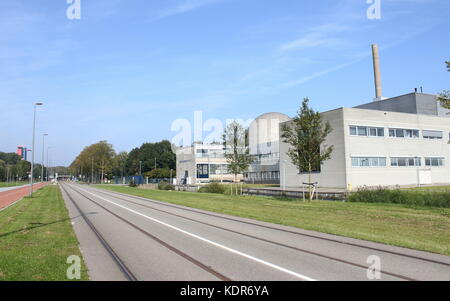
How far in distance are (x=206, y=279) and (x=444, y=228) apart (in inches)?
422

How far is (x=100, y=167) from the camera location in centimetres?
12538

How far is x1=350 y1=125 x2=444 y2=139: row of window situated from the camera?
44938mm

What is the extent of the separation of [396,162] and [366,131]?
21.7 ft

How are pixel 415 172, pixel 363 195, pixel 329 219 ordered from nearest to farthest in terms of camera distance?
pixel 329 219, pixel 363 195, pixel 415 172

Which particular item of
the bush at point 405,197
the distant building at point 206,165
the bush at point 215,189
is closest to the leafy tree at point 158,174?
the distant building at point 206,165

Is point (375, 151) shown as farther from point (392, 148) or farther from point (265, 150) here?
point (265, 150)

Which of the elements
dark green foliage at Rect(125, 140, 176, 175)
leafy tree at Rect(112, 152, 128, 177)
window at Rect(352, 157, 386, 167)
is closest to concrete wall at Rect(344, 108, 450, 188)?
window at Rect(352, 157, 386, 167)

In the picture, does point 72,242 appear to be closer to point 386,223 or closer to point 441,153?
point 386,223

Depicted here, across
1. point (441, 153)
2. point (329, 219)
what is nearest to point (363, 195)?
point (329, 219)

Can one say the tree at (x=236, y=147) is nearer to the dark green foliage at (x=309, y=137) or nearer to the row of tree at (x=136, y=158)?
the dark green foliage at (x=309, y=137)

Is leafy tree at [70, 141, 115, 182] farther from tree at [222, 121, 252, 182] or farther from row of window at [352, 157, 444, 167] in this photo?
row of window at [352, 157, 444, 167]

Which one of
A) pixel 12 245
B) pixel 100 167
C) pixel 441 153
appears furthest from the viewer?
pixel 100 167

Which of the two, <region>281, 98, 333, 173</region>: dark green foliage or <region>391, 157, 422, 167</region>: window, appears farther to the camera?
<region>391, 157, 422, 167</region>: window

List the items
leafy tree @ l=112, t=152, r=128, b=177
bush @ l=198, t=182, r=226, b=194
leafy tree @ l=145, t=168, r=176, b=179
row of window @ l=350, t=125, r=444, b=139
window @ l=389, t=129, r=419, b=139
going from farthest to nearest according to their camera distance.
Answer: leafy tree @ l=112, t=152, r=128, b=177, leafy tree @ l=145, t=168, r=176, b=179, window @ l=389, t=129, r=419, b=139, row of window @ l=350, t=125, r=444, b=139, bush @ l=198, t=182, r=226, b=194
